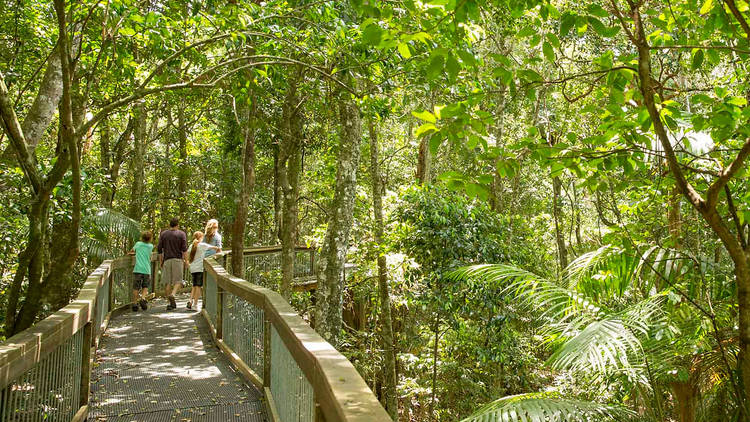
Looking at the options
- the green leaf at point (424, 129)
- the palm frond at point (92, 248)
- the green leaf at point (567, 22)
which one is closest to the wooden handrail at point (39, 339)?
the green leaf at point (424, 129)

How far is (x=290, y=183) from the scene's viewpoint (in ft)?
43.3

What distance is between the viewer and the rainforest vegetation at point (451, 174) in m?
3.46

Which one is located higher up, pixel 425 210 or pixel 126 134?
pixel 126 134

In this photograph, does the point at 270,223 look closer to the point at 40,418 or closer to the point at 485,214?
the point at 485,214

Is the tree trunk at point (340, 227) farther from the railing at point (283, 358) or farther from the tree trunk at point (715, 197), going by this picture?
the tree trunk at point (715, 197)

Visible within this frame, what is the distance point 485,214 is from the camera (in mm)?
10539

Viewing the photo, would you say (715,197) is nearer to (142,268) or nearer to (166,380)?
(166,380)

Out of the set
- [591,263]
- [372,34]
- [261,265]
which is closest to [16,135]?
[372,34]

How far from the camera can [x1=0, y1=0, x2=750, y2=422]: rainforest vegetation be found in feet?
11.4

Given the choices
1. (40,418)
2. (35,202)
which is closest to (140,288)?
(35,202)

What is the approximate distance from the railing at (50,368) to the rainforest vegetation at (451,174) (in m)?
0.47

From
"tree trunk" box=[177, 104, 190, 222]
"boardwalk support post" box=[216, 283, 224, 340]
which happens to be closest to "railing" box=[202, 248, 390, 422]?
"boardwalk support post" box=[216, 283, 224, 340]

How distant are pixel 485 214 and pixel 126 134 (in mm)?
10225

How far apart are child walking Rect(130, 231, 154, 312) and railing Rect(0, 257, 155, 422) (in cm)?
498
